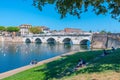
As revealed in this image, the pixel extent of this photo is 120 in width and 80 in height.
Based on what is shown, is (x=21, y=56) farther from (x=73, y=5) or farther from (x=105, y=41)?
(x=73, y=5)

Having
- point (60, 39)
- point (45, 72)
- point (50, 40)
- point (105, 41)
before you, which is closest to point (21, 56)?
point (105, 41)

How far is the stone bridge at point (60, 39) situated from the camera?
152 metres

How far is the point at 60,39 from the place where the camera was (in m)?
167

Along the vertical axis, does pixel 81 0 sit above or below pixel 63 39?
above

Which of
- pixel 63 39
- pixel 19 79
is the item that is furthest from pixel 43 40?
pixel 19 79

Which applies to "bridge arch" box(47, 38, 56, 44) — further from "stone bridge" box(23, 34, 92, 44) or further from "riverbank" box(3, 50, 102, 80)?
"riverbank" box(3, 50, 102, 80)

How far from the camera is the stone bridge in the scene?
498 feet

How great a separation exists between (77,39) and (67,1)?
135851mm

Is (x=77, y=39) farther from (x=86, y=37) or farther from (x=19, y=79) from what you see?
(x=19, y=79)

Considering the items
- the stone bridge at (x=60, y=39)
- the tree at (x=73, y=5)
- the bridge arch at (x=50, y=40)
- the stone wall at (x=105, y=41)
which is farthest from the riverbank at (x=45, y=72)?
the bridge arch at (x=50, y=40)

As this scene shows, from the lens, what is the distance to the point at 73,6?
20094 millimetres

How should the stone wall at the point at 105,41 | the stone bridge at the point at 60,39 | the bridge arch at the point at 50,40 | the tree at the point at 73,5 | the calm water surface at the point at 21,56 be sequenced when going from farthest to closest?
the bridge arch at the point at 50,40
the stone bridge at the point at 60,39
the stone wall at the point at 105,41
the calm water surface at the point at 21,56
the tree at the point at 73,5

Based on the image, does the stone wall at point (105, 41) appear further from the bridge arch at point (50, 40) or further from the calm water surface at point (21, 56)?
the bridge arch at point (50, 40)

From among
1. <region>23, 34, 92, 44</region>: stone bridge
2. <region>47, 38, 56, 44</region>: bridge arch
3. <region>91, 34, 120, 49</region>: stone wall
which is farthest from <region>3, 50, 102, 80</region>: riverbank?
<region>47, 38, 56, 44</region>: bridge arch
